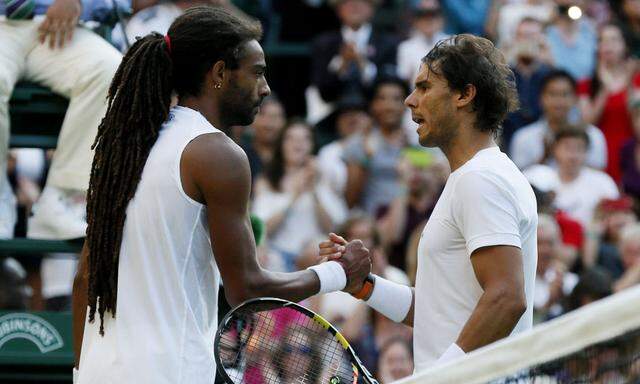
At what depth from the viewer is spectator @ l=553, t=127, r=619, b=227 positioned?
32.7ft

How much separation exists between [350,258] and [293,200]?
4.93 meters

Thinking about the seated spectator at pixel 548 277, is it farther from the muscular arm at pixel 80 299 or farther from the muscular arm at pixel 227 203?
the muscular arm at pixel 227 203

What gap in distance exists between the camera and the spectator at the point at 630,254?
870 centimetres

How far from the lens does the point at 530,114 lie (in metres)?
10.9

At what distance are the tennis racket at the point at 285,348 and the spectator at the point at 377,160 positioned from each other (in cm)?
568

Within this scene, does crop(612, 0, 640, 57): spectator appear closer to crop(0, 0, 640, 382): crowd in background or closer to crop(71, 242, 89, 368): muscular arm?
crop(0, 0, 640, 382): crowd in background

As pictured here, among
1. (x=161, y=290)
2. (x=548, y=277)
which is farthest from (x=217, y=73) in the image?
(x=548, y=277)

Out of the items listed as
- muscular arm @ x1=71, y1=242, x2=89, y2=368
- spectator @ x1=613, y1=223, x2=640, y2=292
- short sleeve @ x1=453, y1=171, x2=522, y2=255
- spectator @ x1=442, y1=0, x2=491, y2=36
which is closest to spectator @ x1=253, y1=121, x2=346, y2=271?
spectator @ x1=613, y1=223, x2=640, y2=292

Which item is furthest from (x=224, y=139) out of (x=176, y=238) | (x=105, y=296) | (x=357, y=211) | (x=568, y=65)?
(x=568, y=65)

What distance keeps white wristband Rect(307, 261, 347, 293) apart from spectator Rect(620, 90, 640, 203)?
20.1 ft

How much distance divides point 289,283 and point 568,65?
7577 millimetres

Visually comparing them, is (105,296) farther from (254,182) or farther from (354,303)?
(254,182)

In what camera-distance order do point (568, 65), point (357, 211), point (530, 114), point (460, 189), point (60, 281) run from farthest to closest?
point (568, 65), point (530, 114), point (357, 211), point (60, 281), point (460, 189)

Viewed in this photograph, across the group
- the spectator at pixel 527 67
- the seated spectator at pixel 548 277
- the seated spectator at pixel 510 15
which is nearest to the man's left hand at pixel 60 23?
the seated spectator at pixel 548 277
